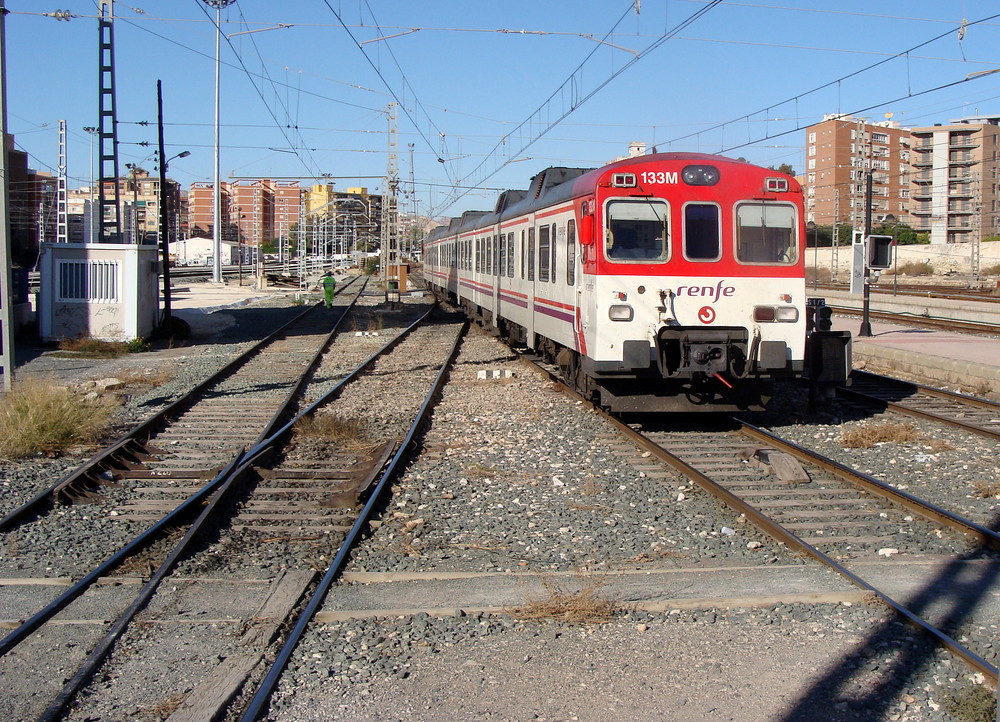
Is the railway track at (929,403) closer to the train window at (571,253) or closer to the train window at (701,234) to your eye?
the train window at (701,234)

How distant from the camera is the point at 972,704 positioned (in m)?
4.16

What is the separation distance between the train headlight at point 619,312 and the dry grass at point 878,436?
2728mm

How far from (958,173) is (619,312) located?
269 feet

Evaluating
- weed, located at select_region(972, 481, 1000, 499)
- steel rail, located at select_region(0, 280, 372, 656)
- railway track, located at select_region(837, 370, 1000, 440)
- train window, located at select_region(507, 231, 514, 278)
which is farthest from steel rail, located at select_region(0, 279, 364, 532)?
railway track, located at select_region(837, 370, 1000, 440)

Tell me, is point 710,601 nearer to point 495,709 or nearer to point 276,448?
point 495,709

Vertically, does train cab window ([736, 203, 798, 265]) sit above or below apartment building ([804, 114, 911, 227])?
below

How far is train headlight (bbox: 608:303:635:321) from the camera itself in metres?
10.3

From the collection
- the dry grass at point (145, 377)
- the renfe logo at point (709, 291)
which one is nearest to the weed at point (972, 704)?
the renfe logo at point (709, 291)

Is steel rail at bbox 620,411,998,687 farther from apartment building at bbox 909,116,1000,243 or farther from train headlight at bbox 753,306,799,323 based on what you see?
apartment building at bbox 909,116,1000,243

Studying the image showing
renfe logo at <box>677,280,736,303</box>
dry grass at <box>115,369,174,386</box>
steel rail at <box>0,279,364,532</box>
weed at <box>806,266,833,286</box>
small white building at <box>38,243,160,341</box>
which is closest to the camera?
steel rail at <box>0,279,364,532</box>

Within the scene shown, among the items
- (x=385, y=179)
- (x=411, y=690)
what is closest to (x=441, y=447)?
(x=411, y=690)

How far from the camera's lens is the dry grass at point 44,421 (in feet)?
30.8

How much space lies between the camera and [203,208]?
16400 cm

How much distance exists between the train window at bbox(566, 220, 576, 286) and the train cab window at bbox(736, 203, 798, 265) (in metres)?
2.01
